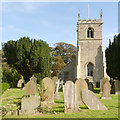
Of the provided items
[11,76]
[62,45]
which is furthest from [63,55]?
[11,76]

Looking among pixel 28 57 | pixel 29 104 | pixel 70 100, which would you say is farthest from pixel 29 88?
pixel 28 57

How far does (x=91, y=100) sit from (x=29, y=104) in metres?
2.81

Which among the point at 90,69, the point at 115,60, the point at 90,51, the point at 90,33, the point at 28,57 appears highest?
the point at 90,33

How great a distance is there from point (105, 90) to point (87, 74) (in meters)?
20.0

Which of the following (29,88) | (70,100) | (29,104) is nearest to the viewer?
(29,104)

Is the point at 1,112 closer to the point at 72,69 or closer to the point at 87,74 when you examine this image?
the point at 87,74

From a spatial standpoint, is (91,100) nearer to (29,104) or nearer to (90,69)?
(29,104)

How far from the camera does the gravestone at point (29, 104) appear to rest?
21.4 feet

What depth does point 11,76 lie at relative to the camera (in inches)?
1198

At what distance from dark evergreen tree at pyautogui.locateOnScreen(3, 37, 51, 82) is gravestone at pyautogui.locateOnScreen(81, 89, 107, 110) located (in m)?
17.2

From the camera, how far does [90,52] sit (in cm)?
3203

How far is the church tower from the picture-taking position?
30847 mm

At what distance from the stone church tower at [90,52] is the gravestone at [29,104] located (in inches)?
945

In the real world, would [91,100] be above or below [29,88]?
below
